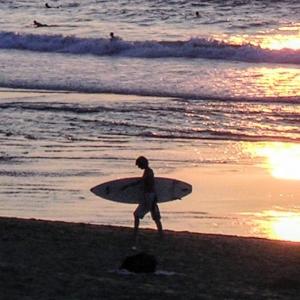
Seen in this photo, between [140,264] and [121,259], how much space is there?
3.36 ft

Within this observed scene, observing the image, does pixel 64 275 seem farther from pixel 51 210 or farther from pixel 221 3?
pixel 221 3

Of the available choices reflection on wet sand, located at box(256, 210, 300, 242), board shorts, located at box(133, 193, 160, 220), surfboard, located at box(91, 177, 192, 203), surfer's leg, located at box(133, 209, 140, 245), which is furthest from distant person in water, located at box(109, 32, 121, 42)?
board shorts, located at box(133, 193, 160, 220)

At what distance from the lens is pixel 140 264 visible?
42.6 ft

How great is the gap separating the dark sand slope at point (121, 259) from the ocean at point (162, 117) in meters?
1.15

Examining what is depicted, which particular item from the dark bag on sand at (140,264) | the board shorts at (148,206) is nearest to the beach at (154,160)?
the dark bag on sand at (140,264)

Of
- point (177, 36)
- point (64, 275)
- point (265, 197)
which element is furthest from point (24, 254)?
point (177, 36)

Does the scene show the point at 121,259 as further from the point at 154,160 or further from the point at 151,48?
the point at 151,48

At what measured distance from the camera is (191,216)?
1689 centimetres

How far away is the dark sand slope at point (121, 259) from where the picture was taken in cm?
1220

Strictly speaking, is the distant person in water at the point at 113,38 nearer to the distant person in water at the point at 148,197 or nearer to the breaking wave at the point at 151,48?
the breaking wave at the point at 151,48

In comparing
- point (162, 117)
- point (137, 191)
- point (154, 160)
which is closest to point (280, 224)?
point (137, 191)

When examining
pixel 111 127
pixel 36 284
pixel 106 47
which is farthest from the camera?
pixel 106 47

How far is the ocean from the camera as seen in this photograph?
57.5ft

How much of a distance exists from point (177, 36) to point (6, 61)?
9330 mm
